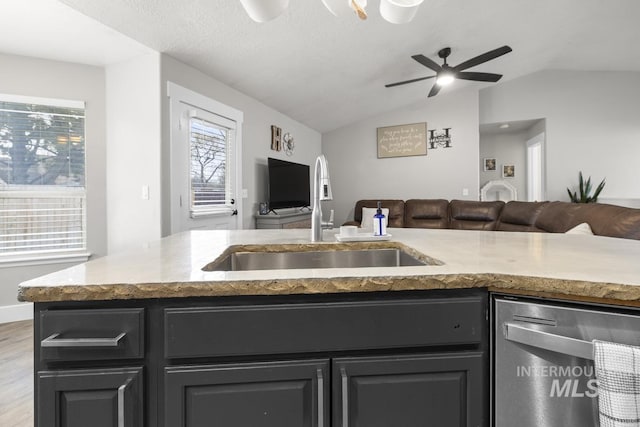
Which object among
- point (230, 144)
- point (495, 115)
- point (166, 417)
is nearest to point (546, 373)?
point (166, 417)

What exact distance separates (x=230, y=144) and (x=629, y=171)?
6065 mm

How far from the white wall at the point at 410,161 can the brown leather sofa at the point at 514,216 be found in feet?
2.01

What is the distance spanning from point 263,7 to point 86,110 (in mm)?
2771

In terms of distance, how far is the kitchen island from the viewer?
68 centimetres

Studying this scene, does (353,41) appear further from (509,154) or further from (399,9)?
(509,154)

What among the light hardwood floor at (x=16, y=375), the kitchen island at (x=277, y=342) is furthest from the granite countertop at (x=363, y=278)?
the light hardwood floor at (x=16, y=375)

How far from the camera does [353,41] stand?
3.10m

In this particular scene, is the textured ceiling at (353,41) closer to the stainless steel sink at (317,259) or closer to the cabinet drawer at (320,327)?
the stainless steel sink at (317,259)

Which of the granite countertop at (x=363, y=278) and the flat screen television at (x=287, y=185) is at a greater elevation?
the flat screen television at (x=287, y=185)

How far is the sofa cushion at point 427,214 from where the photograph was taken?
16.7ft

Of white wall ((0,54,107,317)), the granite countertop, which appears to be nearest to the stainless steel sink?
the granite countertop

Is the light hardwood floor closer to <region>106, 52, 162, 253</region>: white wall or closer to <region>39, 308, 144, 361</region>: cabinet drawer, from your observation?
<region>106, 52, 162, 253</region>: white wall

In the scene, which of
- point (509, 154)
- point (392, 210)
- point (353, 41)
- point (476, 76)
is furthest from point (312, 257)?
point (509, 154)

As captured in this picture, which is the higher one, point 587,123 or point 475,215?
point 587,123
